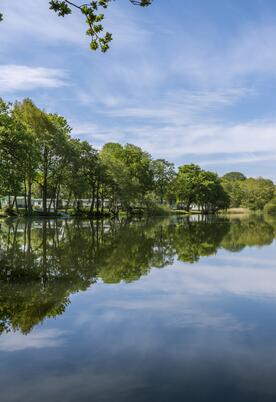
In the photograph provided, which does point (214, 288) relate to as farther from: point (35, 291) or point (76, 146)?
point (76, 146)

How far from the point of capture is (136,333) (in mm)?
7586

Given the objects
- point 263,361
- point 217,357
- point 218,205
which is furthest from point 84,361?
point 218,205

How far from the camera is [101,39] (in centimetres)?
1002

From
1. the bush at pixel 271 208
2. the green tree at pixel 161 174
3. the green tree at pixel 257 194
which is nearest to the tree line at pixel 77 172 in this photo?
the green tree at pixel 161 174

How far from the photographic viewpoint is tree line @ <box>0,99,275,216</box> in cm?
2614

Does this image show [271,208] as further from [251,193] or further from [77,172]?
[77,172]

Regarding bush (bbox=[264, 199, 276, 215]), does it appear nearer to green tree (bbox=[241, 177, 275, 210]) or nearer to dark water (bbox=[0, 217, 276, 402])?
green tree (bbox=[241, 177, 275, 210])

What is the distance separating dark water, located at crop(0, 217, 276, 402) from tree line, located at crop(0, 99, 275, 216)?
12323 mm

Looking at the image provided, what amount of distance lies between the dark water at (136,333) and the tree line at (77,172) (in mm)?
12323

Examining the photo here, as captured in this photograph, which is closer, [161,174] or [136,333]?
[136,333]

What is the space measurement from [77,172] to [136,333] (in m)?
60.6

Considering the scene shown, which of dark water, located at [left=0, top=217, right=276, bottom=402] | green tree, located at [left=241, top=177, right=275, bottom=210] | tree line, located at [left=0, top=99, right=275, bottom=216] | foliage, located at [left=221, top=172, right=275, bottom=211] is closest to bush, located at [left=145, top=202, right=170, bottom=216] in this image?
tree line, located at [left=0, top=99, right=275, bottom=216]

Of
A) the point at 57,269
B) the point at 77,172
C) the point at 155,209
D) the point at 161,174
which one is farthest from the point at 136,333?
the point at 161,174

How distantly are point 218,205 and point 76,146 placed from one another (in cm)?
8675
